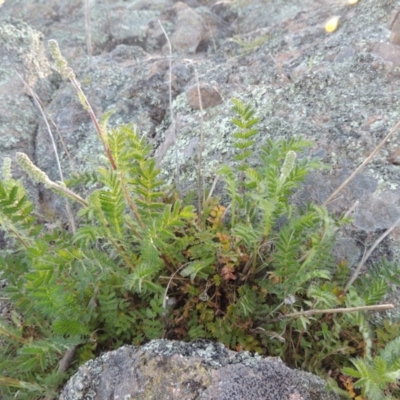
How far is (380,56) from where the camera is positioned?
3018 millimetres

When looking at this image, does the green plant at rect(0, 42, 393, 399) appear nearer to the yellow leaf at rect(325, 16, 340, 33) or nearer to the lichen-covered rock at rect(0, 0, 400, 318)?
the lichen-covered rock at rect(0, 0, 400, 318)

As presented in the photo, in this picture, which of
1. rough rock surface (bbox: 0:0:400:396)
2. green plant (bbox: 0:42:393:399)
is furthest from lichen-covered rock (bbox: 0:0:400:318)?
green plant (bbox: 0:42:393:399)

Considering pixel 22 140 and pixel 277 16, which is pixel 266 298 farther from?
pixel 277 16

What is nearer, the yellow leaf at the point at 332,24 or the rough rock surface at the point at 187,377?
the rough rock surface at the point at 187,377

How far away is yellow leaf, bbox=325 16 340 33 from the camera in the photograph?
142 inches

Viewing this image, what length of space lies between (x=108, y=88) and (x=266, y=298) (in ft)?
7.97

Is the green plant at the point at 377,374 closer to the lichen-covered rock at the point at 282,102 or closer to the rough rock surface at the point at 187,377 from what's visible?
the rough rock surface at the point at 187,377

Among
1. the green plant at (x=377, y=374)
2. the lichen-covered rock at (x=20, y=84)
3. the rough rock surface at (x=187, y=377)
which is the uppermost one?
the lichen-covered rock at (x=20, y=84)

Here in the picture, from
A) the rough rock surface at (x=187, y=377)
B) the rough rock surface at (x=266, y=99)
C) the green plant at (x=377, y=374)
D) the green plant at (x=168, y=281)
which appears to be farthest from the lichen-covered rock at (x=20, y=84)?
the green plant at (x=377, y=374)

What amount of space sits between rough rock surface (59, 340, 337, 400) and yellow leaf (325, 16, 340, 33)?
282 cm

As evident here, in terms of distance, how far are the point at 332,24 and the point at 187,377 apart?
10.2ft

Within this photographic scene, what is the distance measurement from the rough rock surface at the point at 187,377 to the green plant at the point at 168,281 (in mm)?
211

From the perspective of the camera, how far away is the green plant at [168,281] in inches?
75.8

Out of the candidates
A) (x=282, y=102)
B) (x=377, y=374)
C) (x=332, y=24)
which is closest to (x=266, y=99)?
(x=282, y=102)
